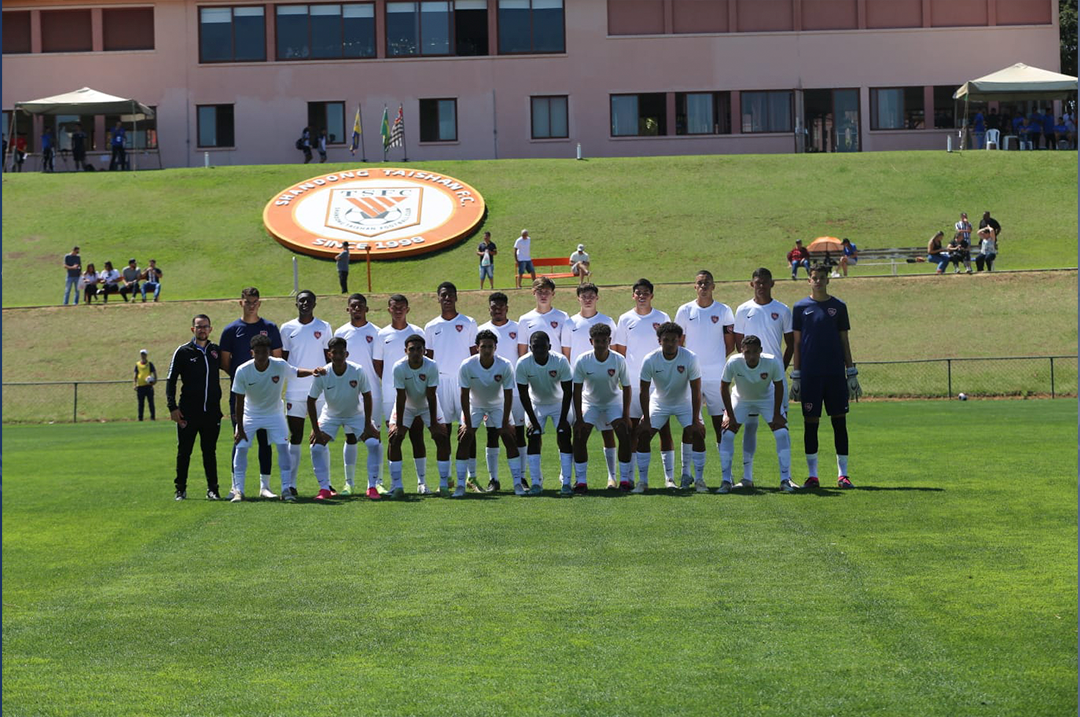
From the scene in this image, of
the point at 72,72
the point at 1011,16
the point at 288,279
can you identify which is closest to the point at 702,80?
the point at 1011,16

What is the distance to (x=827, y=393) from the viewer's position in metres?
13.8

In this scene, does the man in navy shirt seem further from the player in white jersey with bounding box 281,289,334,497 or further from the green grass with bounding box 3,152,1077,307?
the green grass with bounding box 3,152,1077,307

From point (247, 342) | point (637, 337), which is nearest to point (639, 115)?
point (637, 337)

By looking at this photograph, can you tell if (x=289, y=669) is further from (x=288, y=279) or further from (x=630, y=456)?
(x=288, y=279)

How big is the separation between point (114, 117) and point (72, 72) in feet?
8.19

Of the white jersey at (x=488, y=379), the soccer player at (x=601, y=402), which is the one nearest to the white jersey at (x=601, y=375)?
the soccer player at (x=601, y=402)

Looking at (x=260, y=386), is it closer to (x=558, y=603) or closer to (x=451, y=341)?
(x=451, y=341)

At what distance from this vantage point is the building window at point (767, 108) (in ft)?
185

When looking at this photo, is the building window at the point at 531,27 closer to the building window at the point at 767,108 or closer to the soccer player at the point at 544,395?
the building window at the point at 767,108

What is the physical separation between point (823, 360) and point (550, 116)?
44.2 metres

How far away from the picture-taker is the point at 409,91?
56.1 metres

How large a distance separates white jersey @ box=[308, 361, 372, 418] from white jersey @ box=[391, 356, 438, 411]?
372 mm

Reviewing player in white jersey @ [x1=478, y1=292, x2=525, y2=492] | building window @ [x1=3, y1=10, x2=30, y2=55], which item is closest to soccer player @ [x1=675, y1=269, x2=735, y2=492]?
player in white jersey @ [x1=478, y1=292, x2=525, y2=492]

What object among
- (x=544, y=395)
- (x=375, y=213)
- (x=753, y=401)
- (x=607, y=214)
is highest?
(x=375, y=213)
